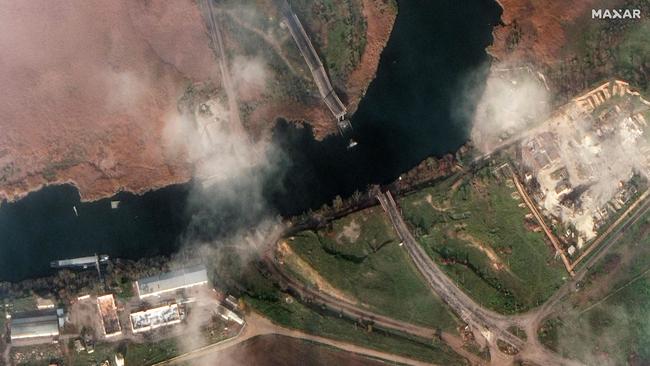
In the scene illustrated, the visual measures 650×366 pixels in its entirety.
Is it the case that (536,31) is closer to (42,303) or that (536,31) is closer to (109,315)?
(109,315)

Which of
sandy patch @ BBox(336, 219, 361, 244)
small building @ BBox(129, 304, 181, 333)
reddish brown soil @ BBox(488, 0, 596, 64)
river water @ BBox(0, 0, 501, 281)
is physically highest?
reddish brown soil @ BBox(488, 0, 596, 64)

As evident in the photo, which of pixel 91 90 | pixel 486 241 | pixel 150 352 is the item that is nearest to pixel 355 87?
pixel 486 241

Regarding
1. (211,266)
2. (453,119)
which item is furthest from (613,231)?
(211,266)

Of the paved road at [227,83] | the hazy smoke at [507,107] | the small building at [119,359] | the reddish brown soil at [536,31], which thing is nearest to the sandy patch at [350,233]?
the paved road at [227,83]

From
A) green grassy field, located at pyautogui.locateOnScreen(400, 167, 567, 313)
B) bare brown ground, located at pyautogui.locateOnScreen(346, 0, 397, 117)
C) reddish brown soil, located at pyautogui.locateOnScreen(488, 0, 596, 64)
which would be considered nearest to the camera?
green grassy field, located at pyautogui.locateOnScreen(400, 167, 567, 313)

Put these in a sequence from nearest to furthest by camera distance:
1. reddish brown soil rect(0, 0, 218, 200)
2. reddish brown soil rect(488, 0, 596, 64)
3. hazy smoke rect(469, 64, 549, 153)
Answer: reddish brown soil rect(0, 0, 218, 200) → hazy smoke rect(469, 64, 549, 153) → reddish brown soil rect(488, 0, 596, 64)

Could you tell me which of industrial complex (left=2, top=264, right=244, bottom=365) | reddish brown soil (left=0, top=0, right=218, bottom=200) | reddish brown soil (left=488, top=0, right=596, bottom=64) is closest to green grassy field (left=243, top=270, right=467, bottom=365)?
industrial complex (left=2, top=264, right=244, bottom=365)

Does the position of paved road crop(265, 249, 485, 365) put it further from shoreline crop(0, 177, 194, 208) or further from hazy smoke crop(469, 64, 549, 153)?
hazy smoke crop(469, 64, 549, 153)

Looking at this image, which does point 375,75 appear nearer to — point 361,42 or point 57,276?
point 361,42
